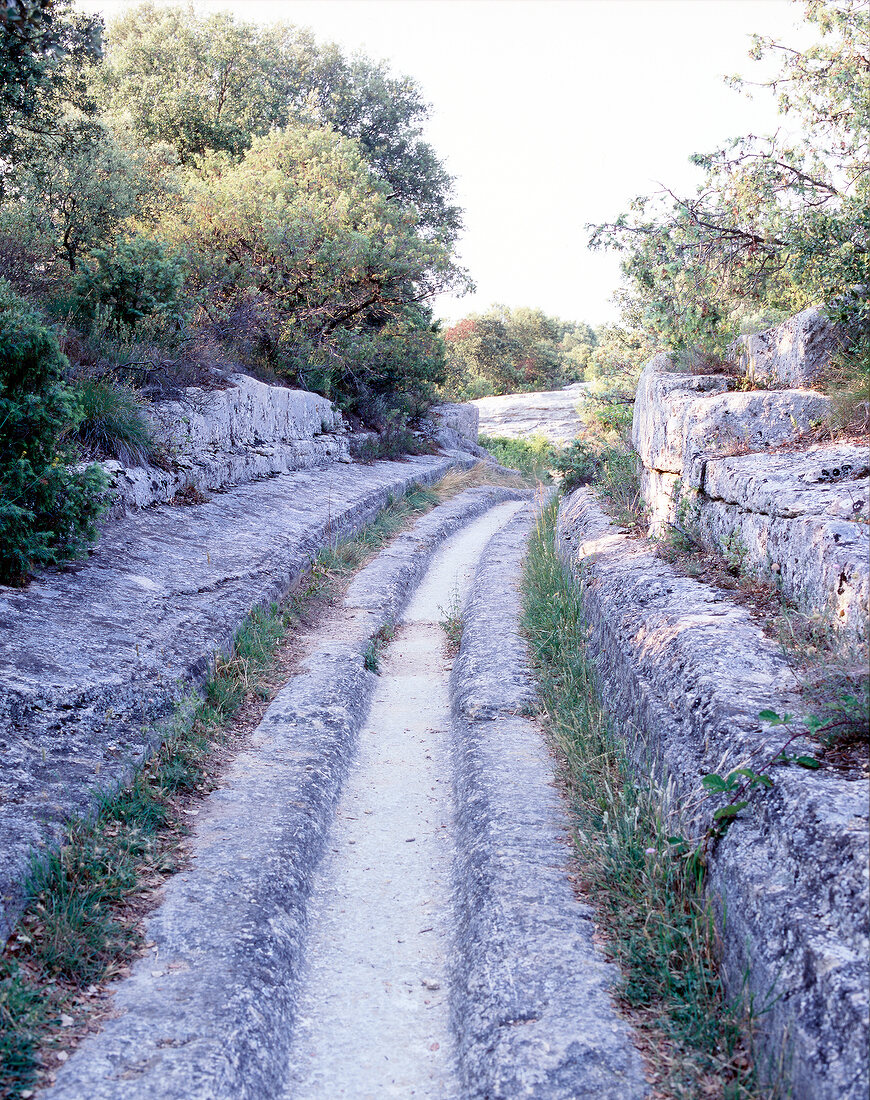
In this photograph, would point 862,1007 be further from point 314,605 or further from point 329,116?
point 329,116

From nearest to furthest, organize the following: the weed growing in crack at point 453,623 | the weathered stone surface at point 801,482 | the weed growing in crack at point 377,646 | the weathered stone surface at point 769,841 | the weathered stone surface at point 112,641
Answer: the weathered stone surface at point 769,841 < the weathered stone surface at point 112,641 < the weathered stone surface at point 801,482 < the weed growing in crack at point 377,646 < the weed growing in crack at point 453,623

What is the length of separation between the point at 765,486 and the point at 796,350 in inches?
86.6

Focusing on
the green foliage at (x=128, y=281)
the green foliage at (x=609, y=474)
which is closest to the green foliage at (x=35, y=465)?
the green foliage at (x=128, y=281)

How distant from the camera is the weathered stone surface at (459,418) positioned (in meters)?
24.7

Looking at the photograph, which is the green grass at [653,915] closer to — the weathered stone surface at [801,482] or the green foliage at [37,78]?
the weathered stone surface at [801,482]

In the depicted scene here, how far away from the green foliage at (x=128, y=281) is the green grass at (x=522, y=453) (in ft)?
46.4

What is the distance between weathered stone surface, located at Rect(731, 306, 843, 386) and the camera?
23.0ft

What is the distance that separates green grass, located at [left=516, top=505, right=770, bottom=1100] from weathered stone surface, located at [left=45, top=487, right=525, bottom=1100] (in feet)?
4.94

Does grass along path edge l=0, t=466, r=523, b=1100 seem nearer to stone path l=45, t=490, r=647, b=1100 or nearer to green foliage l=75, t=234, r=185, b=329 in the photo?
stone path l=45, t=490, r=647, b=1100

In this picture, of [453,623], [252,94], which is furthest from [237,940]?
[252,94]

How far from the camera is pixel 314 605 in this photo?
8.98 metres

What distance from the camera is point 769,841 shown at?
3121mm

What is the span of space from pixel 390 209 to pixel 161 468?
11.5 metres

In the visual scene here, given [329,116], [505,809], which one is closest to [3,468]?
[505,809]
